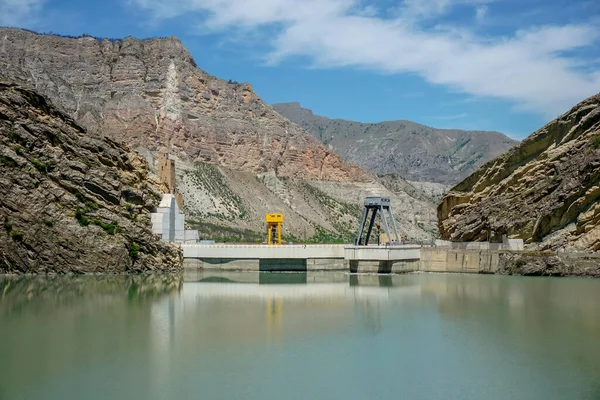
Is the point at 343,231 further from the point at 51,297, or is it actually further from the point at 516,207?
the point at 51,297

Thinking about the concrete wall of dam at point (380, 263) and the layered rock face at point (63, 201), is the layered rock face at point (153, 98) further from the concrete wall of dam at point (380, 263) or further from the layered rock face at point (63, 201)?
the layered rock face at point (63, 201)

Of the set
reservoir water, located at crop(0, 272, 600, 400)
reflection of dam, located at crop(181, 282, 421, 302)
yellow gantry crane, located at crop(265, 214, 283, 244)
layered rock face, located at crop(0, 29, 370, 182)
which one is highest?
layered rock face, located at crop(0, 29, 370, 182)

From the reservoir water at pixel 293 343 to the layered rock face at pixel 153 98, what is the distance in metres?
77.6

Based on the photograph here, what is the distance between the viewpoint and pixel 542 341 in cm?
2514

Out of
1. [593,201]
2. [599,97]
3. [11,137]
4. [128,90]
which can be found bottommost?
[593,201]

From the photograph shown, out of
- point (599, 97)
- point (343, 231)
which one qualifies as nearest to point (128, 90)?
point (343, 231)

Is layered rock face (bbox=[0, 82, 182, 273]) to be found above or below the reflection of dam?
above

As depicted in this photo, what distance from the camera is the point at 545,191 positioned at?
56531 millimetres

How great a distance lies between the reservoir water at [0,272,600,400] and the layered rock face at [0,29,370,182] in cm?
7764

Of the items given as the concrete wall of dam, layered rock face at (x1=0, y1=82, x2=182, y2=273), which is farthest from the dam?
layered rock face at (x1=0, y1=82, x2=182, y2=273)

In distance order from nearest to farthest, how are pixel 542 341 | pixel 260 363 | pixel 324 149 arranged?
pixel 260 363, pixel 542 341, pixel 324 149

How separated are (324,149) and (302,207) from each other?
23.8 m

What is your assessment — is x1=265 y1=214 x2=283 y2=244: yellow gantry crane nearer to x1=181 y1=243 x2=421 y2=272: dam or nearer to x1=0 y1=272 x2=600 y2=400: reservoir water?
x1=181 y1=243 x2=421 y2=272: dam

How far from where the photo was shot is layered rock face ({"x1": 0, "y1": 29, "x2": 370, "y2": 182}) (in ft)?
381
